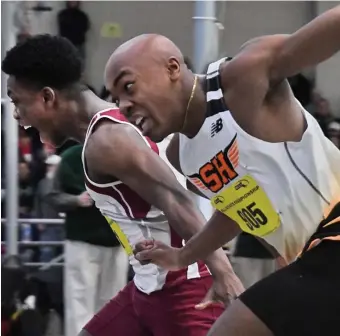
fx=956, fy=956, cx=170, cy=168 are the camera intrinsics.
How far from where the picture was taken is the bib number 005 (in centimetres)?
264

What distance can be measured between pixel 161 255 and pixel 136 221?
27 cm

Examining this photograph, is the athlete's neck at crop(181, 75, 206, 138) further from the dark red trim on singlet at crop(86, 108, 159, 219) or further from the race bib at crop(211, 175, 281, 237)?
the dark red trim on singlet at crop(86, 108, 159, 219)

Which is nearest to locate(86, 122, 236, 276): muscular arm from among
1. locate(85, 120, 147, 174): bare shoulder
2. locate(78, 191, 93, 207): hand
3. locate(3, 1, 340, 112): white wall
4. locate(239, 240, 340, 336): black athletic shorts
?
locate(85, 120, 147, 174): bare shoulder

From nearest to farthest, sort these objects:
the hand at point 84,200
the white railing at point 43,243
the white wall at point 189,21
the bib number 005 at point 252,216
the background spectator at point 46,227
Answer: the bib number 005 at point 252,216 < the hand at point 84,200 < the white railing at point 43,243 < the background spectator at point 46,227 < the white wall at point 189,21

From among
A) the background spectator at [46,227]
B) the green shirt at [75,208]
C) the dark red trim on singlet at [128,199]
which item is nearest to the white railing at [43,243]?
the background spectator at [46,227]

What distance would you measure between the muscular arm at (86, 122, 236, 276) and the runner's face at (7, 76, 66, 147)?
30cm

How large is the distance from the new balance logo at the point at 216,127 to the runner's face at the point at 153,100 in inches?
4.5

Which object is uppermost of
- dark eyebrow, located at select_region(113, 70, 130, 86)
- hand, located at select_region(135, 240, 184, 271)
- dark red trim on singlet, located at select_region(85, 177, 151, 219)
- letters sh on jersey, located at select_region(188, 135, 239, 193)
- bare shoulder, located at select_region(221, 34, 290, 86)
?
bare shoulder, located at select_region(221, 34, 290, 86)

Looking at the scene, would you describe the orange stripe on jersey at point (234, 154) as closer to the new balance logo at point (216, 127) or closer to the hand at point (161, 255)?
the new balance logo at point (216, 127)

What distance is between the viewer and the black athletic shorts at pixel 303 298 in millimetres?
2434

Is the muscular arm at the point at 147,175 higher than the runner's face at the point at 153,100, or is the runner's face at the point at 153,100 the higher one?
the runner's face at the point at 153,100

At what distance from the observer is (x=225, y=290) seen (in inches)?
116

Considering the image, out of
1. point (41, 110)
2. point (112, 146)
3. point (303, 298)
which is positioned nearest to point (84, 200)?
point (41, 110)

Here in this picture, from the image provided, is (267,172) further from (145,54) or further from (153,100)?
(145,54)
